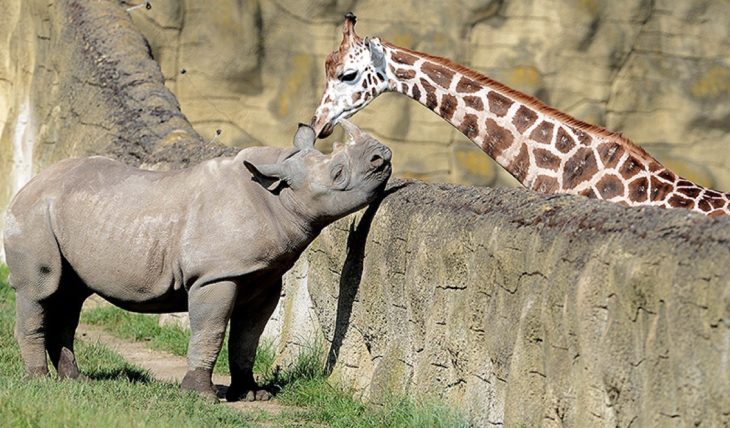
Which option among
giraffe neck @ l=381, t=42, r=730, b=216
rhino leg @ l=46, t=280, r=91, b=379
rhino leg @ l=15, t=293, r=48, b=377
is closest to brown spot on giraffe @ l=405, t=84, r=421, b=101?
giraffe neck @ l=381, t=42, r=730, b=216

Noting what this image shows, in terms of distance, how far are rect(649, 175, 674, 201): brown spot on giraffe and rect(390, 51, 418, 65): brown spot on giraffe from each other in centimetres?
214

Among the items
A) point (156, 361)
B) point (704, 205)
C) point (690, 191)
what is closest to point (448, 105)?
point (690, 191)

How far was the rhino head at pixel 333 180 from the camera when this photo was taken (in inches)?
292

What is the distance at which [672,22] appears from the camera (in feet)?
53.9

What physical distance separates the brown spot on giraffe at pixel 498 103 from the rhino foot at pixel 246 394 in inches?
98.3

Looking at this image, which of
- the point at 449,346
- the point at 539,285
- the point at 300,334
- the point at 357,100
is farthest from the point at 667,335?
the point at 357,100

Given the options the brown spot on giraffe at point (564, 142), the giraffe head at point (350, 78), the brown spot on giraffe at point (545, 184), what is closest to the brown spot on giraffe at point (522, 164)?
the brown spot on giraffe at point (545, 184)

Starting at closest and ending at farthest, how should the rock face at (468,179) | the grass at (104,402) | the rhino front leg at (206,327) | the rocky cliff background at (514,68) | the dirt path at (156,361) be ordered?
the rock face at (468,179), the grass at (104,402), the rhino front leg at (206,327), the dirt path at (156,361), the rocky cliff background at (514,68)

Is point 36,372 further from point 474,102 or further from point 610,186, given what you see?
point 610,186

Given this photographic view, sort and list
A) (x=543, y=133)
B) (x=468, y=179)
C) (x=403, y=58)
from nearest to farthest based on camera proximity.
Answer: (x=543, y=133) → (x=403, y=58) → (x=468, y=179)

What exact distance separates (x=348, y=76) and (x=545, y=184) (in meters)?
1.90

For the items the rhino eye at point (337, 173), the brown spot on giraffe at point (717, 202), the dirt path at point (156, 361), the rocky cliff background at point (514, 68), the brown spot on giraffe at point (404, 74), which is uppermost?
the rocky cliff background at point (514, 68)

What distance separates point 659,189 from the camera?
8188 millimetres

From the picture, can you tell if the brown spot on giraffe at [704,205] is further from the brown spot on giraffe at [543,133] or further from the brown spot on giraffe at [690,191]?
the brown spot on giraffe at [543,133]
